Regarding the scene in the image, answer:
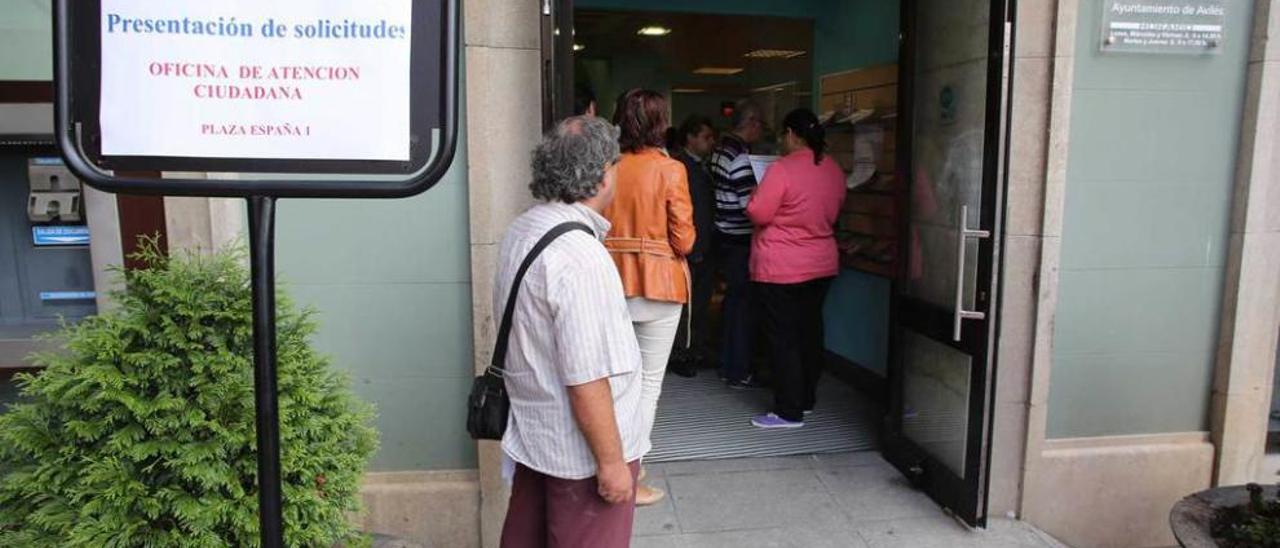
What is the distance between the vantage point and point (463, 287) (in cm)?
325

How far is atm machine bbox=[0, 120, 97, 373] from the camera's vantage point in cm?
272

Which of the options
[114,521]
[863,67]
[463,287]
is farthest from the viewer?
[863,67]

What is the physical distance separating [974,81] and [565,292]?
2300mm

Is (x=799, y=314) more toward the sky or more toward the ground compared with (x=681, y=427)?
more toward the sky

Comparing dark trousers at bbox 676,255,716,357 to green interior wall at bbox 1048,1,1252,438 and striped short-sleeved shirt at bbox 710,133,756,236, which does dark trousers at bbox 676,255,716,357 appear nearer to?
striped short-sleeved shirt at bbox 710,133,756,236

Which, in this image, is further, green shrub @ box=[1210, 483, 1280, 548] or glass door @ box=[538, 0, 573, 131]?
glass door @ box=[538, 0, 573, 131]

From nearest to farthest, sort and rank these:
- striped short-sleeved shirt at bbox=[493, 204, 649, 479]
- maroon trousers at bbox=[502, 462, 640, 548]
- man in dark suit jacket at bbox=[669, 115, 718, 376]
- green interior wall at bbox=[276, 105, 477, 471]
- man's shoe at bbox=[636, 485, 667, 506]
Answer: striped short-sleeved shirt at bbox=[493, 204, 649, 479] → maroon trousers at bbox=[502, 462, 640, 548] → green interior wall at bbox=[276, 105, 477, 471] → man's shoe at bbox=[636, 485, 667, 506] → man in dark suit jacket at bbox=[669, 115, 718, 376]

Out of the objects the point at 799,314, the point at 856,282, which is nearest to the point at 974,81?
the point at 799,314

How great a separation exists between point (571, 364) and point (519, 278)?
0.86 ft

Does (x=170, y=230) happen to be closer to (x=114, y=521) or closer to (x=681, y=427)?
(x=114, y=521)

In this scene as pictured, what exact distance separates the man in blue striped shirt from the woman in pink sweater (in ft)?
1.92

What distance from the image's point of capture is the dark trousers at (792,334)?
4.45m

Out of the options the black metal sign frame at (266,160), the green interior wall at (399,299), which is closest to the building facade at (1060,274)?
the green interior wall at (399,299)

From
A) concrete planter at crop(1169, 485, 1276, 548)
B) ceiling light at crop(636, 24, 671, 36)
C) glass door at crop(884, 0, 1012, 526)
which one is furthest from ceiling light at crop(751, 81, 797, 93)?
concrete planter at crop(1169, 485, 1276, 548)
